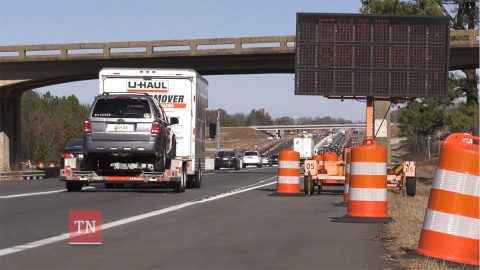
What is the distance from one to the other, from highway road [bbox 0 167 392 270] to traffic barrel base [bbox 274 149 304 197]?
10.7 ft

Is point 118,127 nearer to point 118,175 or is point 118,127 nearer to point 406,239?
point 118,175

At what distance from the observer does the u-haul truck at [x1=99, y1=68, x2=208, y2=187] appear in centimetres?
2542

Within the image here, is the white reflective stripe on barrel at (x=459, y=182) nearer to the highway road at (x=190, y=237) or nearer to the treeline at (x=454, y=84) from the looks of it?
the highway road at (x=190, y=237)

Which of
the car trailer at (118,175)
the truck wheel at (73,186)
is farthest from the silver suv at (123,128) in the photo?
the truck wheel at (73,186)

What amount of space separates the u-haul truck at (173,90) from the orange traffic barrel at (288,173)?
3.41 meters

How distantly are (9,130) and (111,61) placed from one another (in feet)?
24.6

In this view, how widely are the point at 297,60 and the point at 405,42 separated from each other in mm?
3194

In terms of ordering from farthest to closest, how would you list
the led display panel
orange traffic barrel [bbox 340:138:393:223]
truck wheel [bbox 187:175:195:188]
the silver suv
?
truck wheel [bbox 187:175:195:188] → the led display panel → the silver suv → orange traffic barrel [bbox 340:138:393:223]

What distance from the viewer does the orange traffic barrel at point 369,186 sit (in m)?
14.1

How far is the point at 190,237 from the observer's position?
38.5 feet

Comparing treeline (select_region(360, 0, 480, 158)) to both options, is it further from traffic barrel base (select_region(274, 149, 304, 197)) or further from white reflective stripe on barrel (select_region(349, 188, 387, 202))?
white reflective stripe on barrel (select_region(349, 188, 387, 202))

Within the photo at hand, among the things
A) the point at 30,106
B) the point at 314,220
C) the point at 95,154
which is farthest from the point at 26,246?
the point at 30,106
